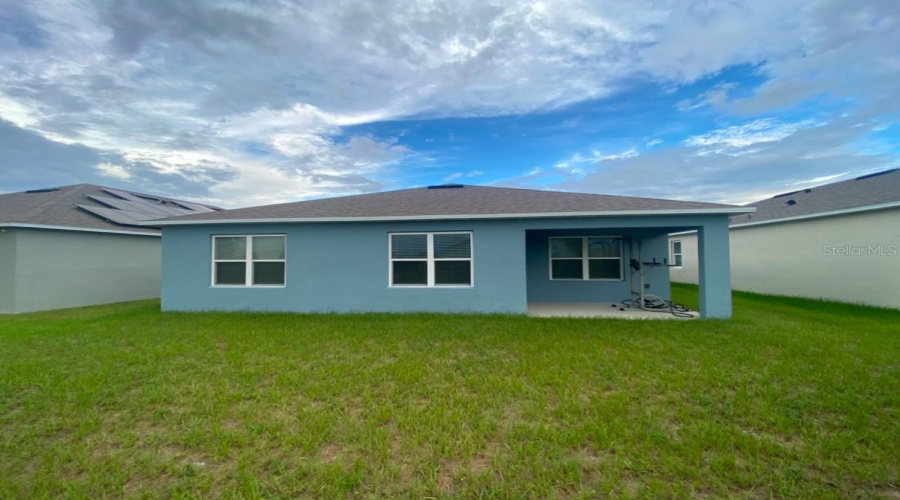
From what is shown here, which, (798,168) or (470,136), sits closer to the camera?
(470,136)

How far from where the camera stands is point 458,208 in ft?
30.6

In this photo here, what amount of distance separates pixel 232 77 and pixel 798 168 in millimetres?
26109

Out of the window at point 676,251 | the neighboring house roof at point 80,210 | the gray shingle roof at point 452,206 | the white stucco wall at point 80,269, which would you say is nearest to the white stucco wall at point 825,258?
the window at point 676,251

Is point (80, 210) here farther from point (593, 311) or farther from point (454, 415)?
point (593, 311)

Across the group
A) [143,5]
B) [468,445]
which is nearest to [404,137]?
[143,5]

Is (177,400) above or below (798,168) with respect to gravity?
below

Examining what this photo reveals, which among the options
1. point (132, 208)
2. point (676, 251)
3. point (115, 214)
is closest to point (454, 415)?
point (115, 214)

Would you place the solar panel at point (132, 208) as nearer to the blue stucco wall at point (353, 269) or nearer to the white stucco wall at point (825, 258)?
the blue stucco wall at point (353, 269)

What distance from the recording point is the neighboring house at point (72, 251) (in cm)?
1038

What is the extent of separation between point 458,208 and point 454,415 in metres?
6.36

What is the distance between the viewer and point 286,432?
331 centimetres

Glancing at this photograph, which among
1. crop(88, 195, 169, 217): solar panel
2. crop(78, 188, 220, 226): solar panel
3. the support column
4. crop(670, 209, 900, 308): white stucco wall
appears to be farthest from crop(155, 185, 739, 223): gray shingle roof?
crop(88, 195, 169, 217): solar panel

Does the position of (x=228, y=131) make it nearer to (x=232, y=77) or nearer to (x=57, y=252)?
(x=232, y=77)

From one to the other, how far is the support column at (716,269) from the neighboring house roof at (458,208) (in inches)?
18.7
